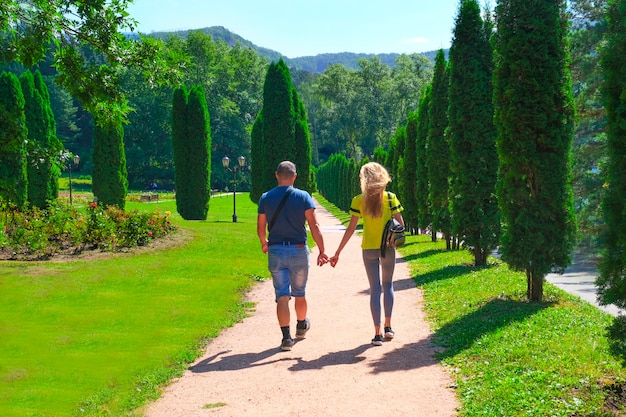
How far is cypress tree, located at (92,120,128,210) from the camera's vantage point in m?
27.6

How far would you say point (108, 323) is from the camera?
8.96 metres

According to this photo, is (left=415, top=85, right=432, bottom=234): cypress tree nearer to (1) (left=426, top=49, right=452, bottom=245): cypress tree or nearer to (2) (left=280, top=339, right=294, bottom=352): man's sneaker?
(1) (left=426, top=49, right=452, bottom=245): cypress tree

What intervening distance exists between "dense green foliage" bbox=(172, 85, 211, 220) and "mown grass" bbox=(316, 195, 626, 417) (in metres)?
20.4

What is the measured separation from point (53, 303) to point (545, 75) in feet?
29.7

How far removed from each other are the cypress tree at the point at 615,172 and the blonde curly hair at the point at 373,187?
8.38 ft

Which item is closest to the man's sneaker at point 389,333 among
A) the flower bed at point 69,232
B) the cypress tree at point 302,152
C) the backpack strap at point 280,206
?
the backpack strap at point 280,206

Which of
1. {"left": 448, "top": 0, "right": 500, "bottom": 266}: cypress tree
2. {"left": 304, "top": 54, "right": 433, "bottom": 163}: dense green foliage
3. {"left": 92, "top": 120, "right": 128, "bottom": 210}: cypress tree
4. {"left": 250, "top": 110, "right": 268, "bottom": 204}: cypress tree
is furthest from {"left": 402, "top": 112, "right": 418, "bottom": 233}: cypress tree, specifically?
{"left": 304, "top": 54, "right": 433, "bottom": 163}: dense green foliage

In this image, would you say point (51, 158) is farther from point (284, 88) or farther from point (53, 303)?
point (284, 88)

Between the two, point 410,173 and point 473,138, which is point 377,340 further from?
point 410,173

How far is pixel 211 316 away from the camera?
9664 millimetres

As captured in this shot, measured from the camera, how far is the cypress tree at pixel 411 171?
24141mm

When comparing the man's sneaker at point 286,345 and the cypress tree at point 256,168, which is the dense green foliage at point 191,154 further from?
the man's sneaker at point 286,345

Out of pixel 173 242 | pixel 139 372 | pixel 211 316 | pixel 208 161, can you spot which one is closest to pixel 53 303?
pixel 211 316

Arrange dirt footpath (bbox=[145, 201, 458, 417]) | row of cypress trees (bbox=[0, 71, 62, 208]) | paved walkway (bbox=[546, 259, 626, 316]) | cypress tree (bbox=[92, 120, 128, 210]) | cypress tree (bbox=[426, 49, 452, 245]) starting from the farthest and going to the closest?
cypress tree (bbox=[92, 120, 128, 210]) < cypress tree (bbox=[426, 49, 452, 245]) < paved walkway (bbox=[546, 259, 626, 316]) < row of cypress trees (bbox=[0, 71, 62, 208]) < dirt footpath (bbox=[145, 201, 458, 417])
